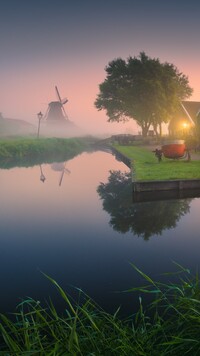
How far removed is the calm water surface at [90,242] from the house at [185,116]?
123 feet

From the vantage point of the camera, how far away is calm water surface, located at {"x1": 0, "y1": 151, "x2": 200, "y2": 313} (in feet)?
24.3

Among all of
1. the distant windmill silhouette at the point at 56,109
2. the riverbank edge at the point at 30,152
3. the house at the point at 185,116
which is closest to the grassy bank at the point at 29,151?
the riverbank edge at the point at 30,152

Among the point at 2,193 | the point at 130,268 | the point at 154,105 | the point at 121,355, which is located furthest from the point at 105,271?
the point at 154,105

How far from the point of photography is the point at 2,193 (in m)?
19.3

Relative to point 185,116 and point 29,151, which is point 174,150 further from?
point 185,116

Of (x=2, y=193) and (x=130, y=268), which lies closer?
(x=130, y=268)

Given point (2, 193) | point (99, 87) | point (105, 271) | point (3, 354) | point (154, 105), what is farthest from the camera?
point (99, 87)

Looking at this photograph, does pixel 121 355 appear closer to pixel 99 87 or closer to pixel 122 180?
pixel 122 180

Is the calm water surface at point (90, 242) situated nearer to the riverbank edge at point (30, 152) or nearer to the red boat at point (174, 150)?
the red boat at point (174, 150)

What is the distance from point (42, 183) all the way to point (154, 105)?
121 ft

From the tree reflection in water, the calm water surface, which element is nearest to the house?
the tree reflection in water

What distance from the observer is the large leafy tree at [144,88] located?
178ft

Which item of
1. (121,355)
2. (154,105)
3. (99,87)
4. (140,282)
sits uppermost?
(99,87)

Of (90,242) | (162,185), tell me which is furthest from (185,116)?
(90,242)
